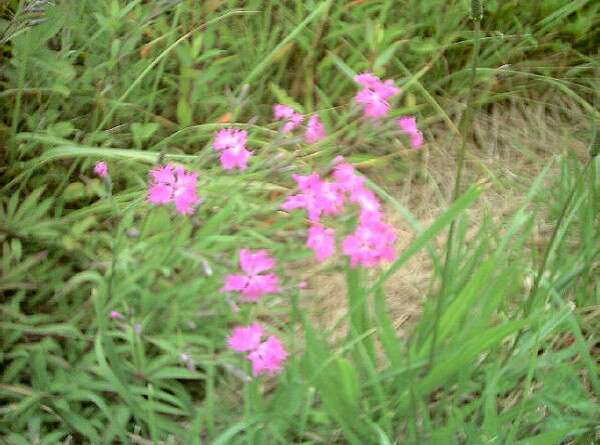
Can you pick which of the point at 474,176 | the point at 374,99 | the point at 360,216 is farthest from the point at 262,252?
the point at 474,176

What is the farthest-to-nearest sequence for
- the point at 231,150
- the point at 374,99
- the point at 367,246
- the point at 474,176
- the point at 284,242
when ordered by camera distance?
the point at 474,176 → the point at 284,242 → the point at 374,99 → the point at 231,150 → the point at 367,246

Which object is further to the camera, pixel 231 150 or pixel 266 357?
pixel 231 150

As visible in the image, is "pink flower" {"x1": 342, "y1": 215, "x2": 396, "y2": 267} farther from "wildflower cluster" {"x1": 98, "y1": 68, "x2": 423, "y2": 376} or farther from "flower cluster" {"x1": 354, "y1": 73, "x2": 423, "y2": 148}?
"flower cluster" {"x1": 354, "y1": 73, "x2": 423, "y2": 148}

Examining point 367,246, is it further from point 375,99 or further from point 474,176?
point 474,176

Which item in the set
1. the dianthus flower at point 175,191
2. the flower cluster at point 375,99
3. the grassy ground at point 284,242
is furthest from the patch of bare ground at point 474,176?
the dianthus flower at point 175,191

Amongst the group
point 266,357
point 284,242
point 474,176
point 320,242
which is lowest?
point 474,176

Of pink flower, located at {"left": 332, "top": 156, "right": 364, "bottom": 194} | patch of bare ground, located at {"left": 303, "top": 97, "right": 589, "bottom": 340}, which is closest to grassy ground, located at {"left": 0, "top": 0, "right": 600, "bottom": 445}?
patch of bare ground, located at {"left": 303, "top": 97, "right": 589, "bottom": 340}
